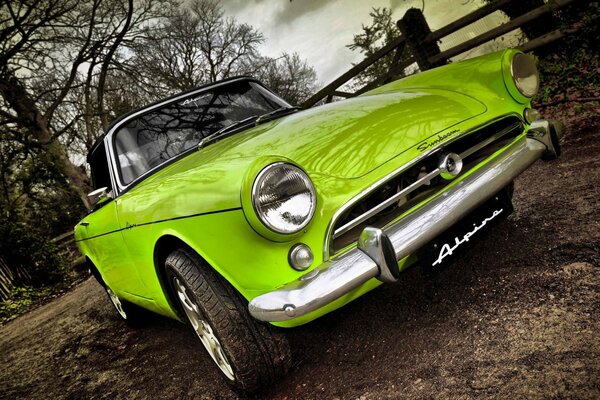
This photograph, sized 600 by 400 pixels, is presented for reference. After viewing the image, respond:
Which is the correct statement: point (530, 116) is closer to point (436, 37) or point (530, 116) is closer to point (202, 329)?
point (202, 329)

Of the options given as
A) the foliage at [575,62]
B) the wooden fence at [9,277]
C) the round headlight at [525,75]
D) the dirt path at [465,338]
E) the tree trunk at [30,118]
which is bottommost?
the dirt path at [465,338]

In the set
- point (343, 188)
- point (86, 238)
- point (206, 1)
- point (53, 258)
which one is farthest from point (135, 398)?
point (206, 1)

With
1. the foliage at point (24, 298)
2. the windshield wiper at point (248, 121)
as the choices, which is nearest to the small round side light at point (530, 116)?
the windshield wiper at point (248, 121)

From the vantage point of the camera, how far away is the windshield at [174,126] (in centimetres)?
246

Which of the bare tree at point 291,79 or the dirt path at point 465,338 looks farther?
the bare tree at point 291,79

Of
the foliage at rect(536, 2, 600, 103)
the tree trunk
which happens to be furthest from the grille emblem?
the tree trunk

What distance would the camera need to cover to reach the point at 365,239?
135cm

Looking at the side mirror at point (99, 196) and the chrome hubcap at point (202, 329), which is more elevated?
the side mirror at point (99, 196)

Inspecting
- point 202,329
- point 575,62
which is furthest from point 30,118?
point 575,62

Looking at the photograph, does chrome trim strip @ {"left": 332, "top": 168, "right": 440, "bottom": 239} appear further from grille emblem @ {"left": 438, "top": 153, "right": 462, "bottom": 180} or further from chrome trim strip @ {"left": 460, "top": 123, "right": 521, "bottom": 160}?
chrome trim strip @ {"left": 460, "top": 123, "right": 521, "bottom": 160}

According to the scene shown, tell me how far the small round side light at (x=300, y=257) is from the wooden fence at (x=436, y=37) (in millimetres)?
4190

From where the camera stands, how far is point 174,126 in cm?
257

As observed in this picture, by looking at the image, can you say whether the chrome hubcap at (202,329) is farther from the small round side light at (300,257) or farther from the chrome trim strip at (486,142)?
the chrome trim strip at (486,142)

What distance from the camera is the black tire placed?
1531mm
